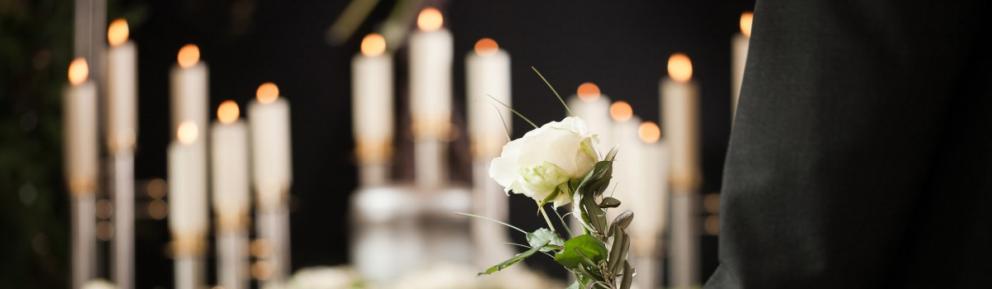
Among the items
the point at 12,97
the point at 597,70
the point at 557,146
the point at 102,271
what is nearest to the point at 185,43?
the point at 12,97

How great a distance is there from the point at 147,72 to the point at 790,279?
1.55 meters

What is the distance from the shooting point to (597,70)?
1756 millimetres

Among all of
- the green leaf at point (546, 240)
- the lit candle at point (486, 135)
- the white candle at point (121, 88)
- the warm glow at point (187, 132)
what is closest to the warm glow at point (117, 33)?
the white candle at point (121, 88)

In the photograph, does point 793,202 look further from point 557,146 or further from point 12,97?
point 12,97

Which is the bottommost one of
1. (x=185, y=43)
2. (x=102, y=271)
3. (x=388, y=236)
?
(x=102, y=271)

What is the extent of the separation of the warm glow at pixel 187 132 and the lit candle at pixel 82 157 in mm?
103

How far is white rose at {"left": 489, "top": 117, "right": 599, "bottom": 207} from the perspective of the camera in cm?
42

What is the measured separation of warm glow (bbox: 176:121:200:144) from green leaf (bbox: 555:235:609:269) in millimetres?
828

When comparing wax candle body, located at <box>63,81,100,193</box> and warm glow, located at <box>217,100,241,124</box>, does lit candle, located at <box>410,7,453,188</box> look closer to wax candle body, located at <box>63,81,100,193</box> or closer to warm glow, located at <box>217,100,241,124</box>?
warm glow, located at <box>217,100,241,124</box>

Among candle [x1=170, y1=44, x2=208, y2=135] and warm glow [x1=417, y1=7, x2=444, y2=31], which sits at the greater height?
warm glow [x1=417, y1=7, x2=444, y2=31]

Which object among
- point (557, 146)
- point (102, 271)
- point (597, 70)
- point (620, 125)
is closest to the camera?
point (557, 146)

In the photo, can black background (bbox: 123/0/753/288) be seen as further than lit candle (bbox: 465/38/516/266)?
Yes

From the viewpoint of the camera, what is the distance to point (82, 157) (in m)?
1.25

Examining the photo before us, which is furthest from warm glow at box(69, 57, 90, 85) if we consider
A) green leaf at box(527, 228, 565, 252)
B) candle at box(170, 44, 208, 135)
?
green leaf at box(527, 228, 565, 252)
